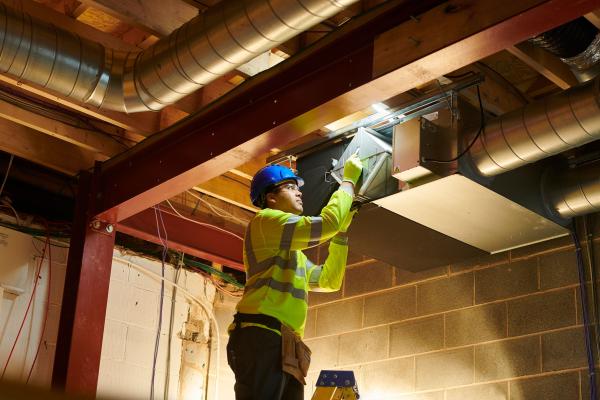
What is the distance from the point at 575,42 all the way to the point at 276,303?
5.29ft

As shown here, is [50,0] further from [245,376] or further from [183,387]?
[183,387]

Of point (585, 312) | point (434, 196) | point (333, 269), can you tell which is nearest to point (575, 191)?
point (585, 312)

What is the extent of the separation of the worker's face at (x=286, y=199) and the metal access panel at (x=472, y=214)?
378 mm

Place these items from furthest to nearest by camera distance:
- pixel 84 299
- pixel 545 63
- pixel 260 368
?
pixel 84 299 → pixel 545 63 → pixel 260 368

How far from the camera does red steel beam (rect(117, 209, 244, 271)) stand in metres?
5.25

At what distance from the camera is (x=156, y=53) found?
354 cm

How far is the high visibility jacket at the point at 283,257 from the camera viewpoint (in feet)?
11.6

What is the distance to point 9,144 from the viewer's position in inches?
193

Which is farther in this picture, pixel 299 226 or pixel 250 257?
pixel 250 257

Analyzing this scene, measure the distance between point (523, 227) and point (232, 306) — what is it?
Result: 2.42 metres

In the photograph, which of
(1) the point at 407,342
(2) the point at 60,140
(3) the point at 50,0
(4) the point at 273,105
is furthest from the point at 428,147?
(2) the point at 60,140

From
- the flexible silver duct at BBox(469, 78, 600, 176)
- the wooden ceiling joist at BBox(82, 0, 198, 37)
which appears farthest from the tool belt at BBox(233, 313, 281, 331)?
the wooden ceiling joist at BBox(82, 0, 198, 37)

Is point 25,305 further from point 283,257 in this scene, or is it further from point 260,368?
point 260,368

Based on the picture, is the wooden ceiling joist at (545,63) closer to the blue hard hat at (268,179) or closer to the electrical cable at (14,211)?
the blue hard hat at (268,179)
